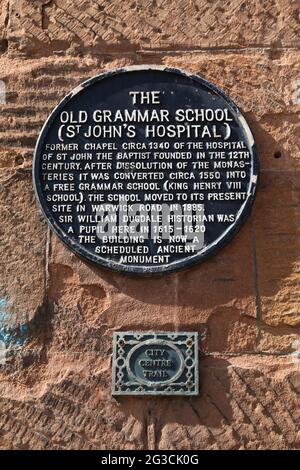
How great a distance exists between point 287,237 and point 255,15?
1.49 m

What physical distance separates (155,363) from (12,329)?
0.85 metres

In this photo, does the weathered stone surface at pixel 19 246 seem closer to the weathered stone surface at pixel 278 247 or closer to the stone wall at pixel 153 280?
the stone wall at pixel 153 280

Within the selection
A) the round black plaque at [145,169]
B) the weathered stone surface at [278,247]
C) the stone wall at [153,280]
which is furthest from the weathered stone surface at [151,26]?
the weathered stone surface at [278,247]

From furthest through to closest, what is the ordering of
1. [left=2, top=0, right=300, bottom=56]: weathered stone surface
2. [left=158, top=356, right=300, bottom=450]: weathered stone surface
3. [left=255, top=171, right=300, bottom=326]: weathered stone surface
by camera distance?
[left=2, top=0, right=300, bottom=56]: weathered stone surface, [left=255, top=171, right=300, bottom=326]: weathered stone surface, [left=158, top=356, right=300, bottom=450]: weathered stone surface

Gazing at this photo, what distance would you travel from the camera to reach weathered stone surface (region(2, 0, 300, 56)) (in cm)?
500

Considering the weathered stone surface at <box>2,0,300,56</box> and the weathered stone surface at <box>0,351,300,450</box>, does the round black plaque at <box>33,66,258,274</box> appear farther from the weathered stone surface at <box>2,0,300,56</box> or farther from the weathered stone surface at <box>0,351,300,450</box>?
the weathered stone surface at <box>0,351,300,450</box>

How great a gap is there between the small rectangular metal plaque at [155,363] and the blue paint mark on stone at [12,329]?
1.75 feet

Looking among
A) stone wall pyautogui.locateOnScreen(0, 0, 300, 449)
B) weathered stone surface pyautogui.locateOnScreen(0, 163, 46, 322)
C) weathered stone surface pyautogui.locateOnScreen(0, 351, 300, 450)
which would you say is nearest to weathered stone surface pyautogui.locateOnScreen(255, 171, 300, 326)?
stone wall pyautogui.locateOnScreen(0, 0, 300, 449)

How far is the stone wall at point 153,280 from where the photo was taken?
4.30 metres

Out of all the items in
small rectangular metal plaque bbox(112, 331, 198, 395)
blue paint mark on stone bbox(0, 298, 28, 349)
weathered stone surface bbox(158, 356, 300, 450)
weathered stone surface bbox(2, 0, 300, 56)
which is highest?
weathered stone surface bbox(2, 0, 300, 56)

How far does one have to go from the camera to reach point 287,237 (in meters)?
4.61

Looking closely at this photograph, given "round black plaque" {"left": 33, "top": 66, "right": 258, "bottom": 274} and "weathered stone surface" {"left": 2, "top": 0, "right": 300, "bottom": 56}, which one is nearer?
"round black plaque" {"left": 33, "top": 66, "right": 258, "bottom": 274}

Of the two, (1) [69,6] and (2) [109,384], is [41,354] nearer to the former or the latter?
(2) [109,384]

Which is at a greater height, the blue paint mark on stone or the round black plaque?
the round black plaque
